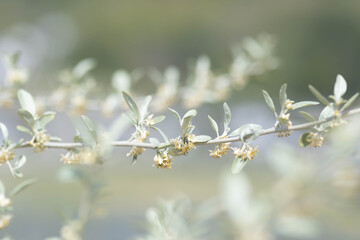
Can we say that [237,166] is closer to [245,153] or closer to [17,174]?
[245,153]

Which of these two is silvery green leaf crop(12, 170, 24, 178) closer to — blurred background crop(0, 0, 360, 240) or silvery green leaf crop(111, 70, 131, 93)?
silvery green leaf crop(111, 70, 131, 93)

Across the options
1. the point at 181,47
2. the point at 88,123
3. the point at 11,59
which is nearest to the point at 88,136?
the point at 88,123

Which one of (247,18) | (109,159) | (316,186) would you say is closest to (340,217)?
(316,186)

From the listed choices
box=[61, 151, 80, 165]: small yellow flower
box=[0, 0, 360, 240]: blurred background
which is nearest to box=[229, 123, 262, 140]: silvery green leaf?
box=[61, 151, 80, 165]: small yellow flower

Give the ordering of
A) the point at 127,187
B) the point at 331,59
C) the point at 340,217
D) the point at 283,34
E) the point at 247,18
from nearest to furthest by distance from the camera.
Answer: the point at 340,217 → the point at 127,187 → the point at 331,59 → the point at 283,34 → the point at 247,18

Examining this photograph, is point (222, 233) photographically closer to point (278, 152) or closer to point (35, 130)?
point (278, 152)

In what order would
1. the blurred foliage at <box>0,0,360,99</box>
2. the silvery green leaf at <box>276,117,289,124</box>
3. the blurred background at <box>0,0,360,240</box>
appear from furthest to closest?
the blurred foliage at <box>0,0,360,99</box> < the blurred background at <box>0,0,360,240</box> < the silvery green leaf at <box>276,117,289,124</box>

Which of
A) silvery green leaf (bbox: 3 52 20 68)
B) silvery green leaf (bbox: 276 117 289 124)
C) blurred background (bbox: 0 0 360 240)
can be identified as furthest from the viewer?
blurred background (bbox: 0 0 360 240)
